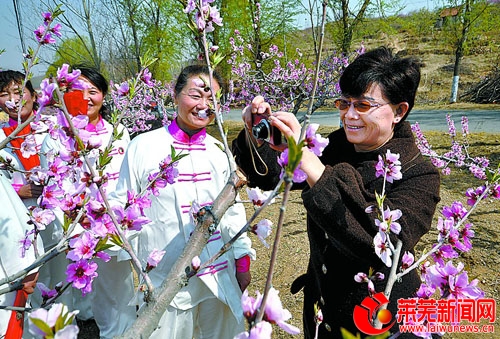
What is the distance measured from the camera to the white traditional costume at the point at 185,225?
1847mm

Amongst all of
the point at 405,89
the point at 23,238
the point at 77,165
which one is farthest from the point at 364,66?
the point at 23,238

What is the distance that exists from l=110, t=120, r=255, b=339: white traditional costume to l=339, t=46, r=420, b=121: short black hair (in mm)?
951

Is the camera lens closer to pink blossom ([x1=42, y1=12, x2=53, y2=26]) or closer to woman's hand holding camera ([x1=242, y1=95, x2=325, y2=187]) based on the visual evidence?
woman's hand holding camera ([x1=242, y1=95, x2=325, y2=187])

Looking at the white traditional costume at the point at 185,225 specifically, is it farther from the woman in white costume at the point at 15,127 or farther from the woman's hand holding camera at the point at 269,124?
the woman in white costume at the point at 15,127

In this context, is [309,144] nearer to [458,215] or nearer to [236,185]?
[236,185]

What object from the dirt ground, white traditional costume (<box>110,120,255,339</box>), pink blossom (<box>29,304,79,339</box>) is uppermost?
Result: pink blossom (<box>29,304,79,339</box>)

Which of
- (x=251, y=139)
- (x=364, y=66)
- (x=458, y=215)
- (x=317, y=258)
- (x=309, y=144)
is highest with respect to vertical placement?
(x=364, y=66)

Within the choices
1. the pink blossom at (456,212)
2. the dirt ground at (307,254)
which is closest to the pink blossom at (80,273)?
the pink blossom at (456,212)

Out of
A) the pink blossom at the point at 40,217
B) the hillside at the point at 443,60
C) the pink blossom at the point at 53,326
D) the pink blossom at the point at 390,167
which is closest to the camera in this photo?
the pink blossom at the point at 53,326

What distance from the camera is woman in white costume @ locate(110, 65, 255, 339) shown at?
6.07ft

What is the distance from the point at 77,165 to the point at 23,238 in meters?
0.44

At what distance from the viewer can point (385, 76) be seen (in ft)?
4.58

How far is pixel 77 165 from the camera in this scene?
1.34 metres

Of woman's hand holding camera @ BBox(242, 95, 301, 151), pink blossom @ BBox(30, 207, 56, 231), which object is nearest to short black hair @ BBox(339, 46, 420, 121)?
woman's hand holding camera @ BBox(242, 95, 301, 151)
